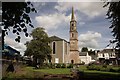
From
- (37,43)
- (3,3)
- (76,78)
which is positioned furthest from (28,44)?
(3,3)

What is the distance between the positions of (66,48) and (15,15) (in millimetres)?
86308

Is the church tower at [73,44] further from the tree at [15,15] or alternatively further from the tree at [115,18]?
the tree at [15,15]

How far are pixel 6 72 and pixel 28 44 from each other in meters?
43.1

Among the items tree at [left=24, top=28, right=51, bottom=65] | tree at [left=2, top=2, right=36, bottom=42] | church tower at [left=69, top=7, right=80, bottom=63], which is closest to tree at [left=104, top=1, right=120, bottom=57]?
tree at [left=2, top=2, right=36, bottom=42]

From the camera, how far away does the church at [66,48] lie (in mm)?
87875

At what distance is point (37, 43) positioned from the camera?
64.7 m

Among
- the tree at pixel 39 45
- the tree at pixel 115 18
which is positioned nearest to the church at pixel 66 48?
the tree at pixel 39 45

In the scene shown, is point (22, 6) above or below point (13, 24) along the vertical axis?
above

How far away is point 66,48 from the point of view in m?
94.9

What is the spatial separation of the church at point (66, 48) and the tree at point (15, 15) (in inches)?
3071

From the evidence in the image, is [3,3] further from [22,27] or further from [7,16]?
[22,27]

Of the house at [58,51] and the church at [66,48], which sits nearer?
the house at [58,51]

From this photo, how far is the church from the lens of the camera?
87.9 metres

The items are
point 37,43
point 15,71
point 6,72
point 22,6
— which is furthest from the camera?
point 37,43
